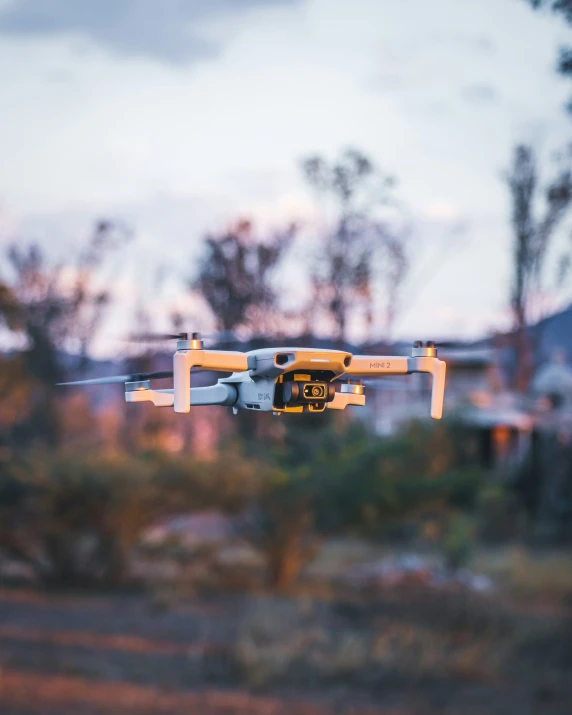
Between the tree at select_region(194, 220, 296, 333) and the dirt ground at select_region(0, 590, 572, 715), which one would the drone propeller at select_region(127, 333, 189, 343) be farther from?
the dirt ground at select_region(0, 590, 572, 715)

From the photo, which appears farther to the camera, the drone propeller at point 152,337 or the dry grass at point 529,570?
the dry grass at point 529,570

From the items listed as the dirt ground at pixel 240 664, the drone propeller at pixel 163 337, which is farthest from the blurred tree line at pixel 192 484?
the drone propeller at pixel 163 337

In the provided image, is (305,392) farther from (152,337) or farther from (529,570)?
(529,570)

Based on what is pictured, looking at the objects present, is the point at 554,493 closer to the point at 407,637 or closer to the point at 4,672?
the point at 407,637

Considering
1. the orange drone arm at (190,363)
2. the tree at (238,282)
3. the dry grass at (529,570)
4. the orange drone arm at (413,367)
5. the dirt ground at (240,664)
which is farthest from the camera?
the dry grass at (529,570)

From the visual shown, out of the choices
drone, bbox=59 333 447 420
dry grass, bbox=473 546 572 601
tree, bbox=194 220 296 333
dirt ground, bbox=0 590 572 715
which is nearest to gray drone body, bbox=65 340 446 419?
drone, bbox=59 333 447 420

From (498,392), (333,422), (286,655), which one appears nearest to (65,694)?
(286,655)

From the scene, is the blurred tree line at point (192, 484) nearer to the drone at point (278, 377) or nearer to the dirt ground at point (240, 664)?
the dirt ground at point (240, 664)

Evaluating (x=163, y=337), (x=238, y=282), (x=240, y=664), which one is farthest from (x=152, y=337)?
(x=240, y=664)
